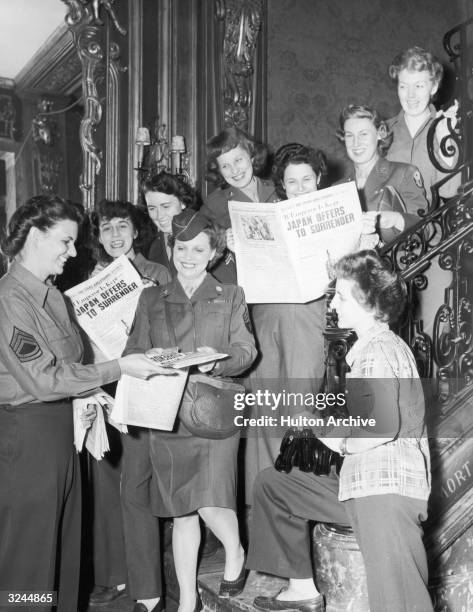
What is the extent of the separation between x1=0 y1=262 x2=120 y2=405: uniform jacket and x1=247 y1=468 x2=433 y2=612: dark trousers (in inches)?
29.5

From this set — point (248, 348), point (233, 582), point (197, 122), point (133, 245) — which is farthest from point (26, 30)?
point (233, 582)

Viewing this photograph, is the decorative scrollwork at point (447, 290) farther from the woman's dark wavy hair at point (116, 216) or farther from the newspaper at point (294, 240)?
the woman's dark wavy hair at point (116, 216)

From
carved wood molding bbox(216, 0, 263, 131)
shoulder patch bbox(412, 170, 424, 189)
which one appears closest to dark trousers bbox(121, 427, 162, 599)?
shoulder patch bbox(412, 170, 424, 189)

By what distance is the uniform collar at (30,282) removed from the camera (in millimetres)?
2732

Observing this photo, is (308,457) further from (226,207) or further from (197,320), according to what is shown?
(226,207)

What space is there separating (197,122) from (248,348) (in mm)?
2627

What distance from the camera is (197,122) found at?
5156 millimetres

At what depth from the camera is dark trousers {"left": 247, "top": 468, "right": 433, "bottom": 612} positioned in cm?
228

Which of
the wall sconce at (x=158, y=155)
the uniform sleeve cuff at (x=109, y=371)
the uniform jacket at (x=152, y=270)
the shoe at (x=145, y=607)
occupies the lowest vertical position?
the shoe at (x=145, y=607)

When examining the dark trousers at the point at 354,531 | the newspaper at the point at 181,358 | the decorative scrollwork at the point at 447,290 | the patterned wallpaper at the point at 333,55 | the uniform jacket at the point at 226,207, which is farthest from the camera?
the patterned wallpaper at the point at 333,55

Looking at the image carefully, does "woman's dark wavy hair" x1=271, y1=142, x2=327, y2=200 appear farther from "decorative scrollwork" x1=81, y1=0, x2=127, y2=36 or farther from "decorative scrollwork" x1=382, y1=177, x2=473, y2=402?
"decorative scrollwork" x1=81, y1=0, x2=127, y2=36

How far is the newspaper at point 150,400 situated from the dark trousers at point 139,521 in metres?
0.42

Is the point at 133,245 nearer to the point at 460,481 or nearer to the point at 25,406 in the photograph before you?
the point at 25,406

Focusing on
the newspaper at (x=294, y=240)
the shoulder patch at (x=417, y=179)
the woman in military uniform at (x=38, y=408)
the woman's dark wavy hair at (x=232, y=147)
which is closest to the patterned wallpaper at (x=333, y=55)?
the woman's dark wavy hair at (x=232, y=147)
